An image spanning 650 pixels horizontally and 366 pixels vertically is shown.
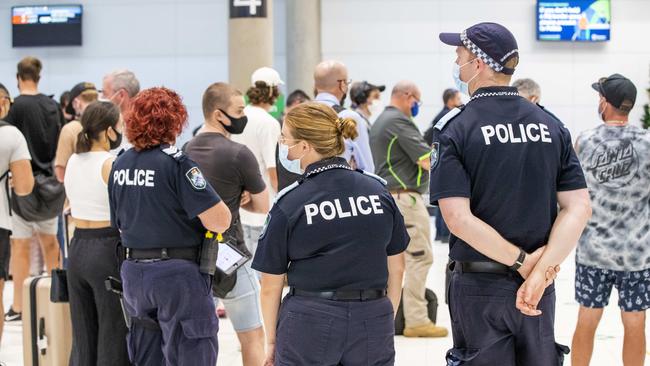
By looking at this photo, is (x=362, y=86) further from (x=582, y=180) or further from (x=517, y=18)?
(x=517, y=18)

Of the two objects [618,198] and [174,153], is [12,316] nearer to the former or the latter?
[174,153]

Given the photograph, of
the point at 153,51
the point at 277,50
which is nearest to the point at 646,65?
the point at 277,50

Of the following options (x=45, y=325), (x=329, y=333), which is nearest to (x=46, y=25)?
(x=45, y=325)

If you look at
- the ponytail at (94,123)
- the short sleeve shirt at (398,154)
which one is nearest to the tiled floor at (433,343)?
the short sleeve shirt at (398,154)

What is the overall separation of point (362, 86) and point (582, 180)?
14.3ft

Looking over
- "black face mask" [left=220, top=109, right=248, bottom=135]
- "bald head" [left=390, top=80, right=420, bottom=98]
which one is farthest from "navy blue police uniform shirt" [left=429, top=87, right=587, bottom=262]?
"bald head" [left=390, top=80, right=420, bottom=98]

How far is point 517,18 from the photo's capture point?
14234 millimetres

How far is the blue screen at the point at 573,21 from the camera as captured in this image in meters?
14.0

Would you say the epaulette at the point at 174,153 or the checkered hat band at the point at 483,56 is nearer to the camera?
the checkered hat band at the point at 483,56

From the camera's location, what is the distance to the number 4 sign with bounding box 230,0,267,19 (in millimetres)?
9586

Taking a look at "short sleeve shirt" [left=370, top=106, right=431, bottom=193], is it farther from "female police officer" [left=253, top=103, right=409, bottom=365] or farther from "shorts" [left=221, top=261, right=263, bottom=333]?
"female police officer" [left=253, top=103, right=409, bottom=365]

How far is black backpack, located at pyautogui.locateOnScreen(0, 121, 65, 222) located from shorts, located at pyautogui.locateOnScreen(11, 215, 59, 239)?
0.18 ft

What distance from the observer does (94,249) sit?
434 centimetres

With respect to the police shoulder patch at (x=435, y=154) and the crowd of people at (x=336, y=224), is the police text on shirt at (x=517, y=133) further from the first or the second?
the police shoulder patch at (x=435, y=154)
